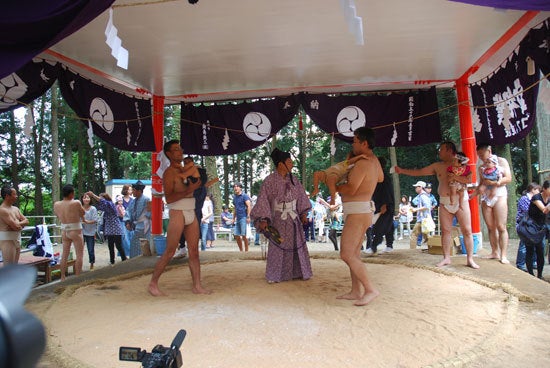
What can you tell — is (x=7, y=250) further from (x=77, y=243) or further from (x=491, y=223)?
(x=491, y=223)

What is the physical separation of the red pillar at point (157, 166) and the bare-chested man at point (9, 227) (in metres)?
1.64

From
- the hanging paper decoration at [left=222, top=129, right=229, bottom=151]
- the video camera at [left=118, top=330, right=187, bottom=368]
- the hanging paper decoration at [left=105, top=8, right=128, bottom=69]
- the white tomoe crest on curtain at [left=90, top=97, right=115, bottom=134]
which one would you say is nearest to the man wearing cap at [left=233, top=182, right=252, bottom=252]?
the hanging paper decoration at [left=222, top=129, right=229, bottom=151]

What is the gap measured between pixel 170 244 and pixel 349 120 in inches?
141

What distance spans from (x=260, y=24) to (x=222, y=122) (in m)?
2.75

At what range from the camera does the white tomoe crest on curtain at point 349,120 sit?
588cm

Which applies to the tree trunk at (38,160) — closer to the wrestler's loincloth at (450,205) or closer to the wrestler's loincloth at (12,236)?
the wrestler's loincloth at (12,236)

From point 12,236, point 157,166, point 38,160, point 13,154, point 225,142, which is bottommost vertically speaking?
point 12,236

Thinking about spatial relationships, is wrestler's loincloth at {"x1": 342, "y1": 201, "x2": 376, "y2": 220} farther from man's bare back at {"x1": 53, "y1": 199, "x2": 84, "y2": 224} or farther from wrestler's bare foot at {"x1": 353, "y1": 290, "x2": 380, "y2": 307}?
man's bare back at {"x1": 53, "y1": 199, "x2": 84, "y2": 224}

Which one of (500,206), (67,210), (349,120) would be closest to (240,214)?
(349,120)

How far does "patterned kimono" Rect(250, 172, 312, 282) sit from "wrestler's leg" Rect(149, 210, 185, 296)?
80cm

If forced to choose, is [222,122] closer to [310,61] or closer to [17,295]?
[310,61]

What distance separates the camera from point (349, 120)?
19.3 ft

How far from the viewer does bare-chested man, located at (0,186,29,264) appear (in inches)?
167

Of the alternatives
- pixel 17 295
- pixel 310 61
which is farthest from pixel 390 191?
pixel 17 295
